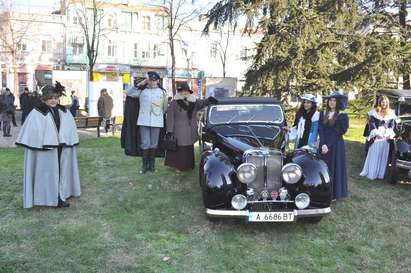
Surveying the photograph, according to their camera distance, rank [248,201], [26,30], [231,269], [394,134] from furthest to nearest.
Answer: [26,30]
[394,134]
[248,201]
[231,269]

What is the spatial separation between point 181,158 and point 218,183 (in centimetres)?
306

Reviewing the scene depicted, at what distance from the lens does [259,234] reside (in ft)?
18.9

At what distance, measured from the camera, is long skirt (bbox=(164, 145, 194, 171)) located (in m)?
8.61

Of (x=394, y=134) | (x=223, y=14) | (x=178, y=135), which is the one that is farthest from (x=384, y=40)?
(x=178, y=135)

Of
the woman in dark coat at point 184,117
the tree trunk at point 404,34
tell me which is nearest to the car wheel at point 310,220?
the woman in dark coat at point 184,117

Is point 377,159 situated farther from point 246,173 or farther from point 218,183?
point 218,183

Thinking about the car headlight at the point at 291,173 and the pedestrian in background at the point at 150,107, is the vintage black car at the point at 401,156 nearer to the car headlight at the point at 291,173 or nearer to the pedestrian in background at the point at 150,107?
the car headlight at the point at 291,173

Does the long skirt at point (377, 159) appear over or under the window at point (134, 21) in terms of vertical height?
under

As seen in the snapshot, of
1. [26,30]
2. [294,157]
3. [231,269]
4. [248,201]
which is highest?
[26,30]

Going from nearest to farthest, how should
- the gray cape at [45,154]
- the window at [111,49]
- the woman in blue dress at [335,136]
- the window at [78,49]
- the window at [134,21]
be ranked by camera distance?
the gray cape at [45,154] < the woman in blue dress at [335,136] < the window at [78,49] < the window at [111,49] < the window at [134,21]

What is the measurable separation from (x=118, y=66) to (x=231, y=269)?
154 ft

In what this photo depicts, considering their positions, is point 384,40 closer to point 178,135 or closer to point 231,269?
point 178,135

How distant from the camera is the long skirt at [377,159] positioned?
8.99 m

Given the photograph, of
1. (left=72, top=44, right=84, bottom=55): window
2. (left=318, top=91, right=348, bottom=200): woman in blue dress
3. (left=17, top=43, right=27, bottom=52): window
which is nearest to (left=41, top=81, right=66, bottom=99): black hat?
(left=318, top=91, right=348, bottom=200): woman in blue dress
